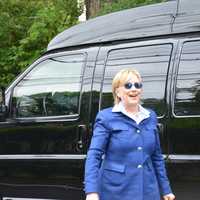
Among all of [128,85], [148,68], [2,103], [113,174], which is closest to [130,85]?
[128,85]

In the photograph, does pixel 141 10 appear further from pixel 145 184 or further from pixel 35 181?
pixel 145 184

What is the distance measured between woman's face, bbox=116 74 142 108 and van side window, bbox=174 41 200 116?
1174mm

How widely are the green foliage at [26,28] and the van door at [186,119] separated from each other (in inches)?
246

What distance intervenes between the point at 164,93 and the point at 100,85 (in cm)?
66

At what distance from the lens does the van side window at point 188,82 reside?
5012 millimetres

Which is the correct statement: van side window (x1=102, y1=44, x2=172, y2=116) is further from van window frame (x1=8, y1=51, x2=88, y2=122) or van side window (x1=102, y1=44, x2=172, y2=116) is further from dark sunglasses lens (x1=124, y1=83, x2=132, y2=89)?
dark sunglasses lens (x1=124, y1=83, x2=132, y2=89)

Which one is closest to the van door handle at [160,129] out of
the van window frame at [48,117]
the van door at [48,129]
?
the van door at [48,129]

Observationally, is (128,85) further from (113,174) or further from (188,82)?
(188,82)

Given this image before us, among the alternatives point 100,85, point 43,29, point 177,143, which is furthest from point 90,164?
point 43,29

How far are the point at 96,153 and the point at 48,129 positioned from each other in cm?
193

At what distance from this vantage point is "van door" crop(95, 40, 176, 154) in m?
5.18

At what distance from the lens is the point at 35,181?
5930 millimetres

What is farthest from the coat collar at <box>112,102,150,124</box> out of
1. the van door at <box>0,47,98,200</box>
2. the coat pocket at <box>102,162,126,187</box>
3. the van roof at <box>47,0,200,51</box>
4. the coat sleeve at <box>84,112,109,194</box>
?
the van door at <box>0,47,98,200</box>

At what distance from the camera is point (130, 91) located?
12.7 ft
